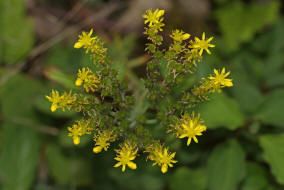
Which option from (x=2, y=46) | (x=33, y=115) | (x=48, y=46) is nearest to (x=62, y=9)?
(x=48, y=46)

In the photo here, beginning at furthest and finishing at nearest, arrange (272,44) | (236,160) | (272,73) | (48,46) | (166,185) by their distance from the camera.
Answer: (48,46), (272,44), (272,73), (166,185), (236,160)

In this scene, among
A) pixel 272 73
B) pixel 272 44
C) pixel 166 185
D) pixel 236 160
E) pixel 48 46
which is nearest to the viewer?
pixel 236 160

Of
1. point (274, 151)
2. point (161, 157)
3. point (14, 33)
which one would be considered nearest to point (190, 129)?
point (161, 157)

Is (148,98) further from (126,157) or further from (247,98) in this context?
(247,98)

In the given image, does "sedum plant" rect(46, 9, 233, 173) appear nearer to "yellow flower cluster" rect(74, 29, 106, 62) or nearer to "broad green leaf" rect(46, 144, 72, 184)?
"yellow flower cluster" rect(74, 29, 106, 62)

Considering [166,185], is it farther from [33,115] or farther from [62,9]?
[62,9]

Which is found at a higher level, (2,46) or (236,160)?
(2,46)
